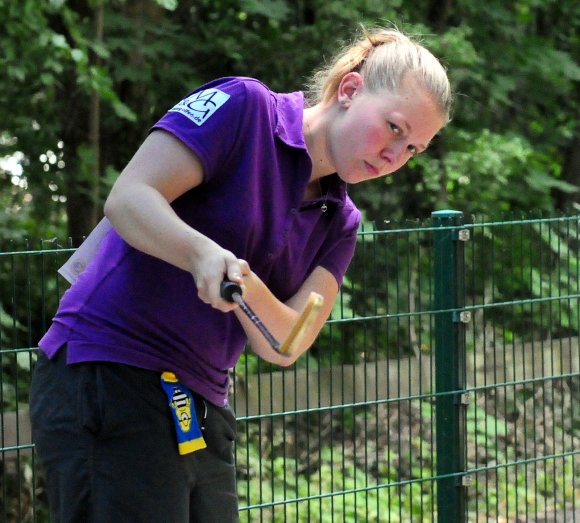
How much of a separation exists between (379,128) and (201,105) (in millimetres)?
319

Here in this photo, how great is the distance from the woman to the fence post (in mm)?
2100

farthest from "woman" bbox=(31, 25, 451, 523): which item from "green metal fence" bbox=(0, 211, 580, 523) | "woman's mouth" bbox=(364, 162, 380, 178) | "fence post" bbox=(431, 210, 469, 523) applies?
"fence post" bbox=(431, 210, 469, 523)

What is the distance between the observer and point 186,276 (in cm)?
183

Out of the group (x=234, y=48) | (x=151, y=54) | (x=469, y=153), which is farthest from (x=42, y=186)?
(x=469, y=153)

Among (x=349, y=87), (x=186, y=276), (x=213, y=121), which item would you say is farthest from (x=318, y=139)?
(x=186, y=276)

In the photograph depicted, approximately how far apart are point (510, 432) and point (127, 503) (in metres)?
3.06

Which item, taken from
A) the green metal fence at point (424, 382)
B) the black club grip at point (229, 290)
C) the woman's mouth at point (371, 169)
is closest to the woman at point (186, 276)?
the woman's mouth at point (371, 169)

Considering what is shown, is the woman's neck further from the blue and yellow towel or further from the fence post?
the fence post

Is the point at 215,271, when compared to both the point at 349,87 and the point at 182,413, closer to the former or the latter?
the point at 182,413

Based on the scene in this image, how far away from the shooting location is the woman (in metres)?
1.79

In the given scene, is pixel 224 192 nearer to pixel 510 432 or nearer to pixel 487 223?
pixel 487 223

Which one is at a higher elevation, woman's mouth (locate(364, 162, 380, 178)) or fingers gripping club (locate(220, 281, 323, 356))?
woman's mouth (locate(364, 162, 380, 178))

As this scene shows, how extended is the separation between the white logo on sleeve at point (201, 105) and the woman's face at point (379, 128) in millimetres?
233

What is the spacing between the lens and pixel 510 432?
15.2 feet
